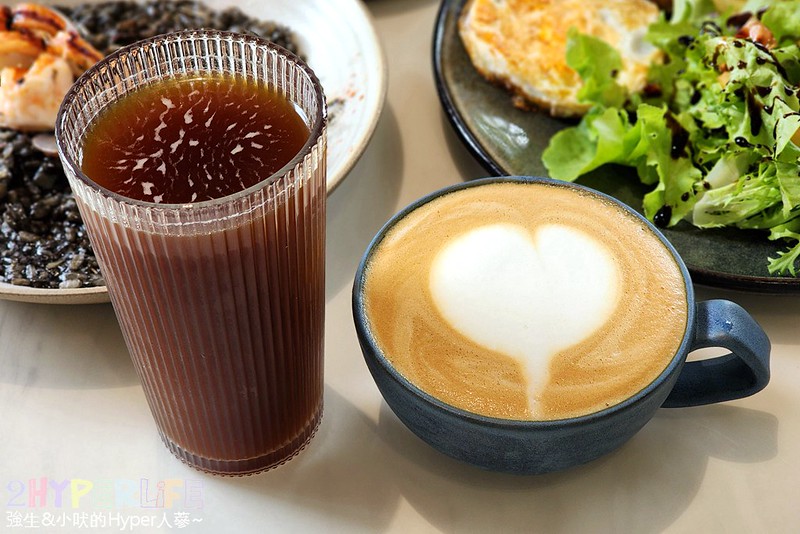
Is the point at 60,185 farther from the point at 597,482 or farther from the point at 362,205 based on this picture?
the point at 597,482

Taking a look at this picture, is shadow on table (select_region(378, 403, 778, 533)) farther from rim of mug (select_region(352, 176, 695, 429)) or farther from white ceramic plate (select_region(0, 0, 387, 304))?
white ceramic plate (select_region(0, 0, 387, 304))

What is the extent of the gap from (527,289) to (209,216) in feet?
1.46

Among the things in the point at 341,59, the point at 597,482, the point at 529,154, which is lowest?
the point at 597,482

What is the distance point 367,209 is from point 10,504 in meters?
0.77

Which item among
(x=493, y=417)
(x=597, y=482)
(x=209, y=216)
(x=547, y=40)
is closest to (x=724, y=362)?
(x=597, y=482)

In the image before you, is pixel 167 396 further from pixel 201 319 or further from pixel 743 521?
pixel 743 521

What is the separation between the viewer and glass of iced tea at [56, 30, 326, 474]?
884 millimetres

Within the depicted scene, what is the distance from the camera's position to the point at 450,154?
1.67 m

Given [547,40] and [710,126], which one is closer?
[710,126]

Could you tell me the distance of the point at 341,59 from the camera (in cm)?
170

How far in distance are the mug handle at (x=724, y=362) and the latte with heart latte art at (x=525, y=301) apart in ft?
0.11

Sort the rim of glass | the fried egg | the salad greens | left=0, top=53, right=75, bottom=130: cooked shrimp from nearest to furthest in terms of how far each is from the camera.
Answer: the rim of glass → the salad greens → left=0, top=53, right=75, bottom=130: cooked shrimp → the fried egg

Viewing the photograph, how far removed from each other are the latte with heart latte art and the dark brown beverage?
9.5 inches

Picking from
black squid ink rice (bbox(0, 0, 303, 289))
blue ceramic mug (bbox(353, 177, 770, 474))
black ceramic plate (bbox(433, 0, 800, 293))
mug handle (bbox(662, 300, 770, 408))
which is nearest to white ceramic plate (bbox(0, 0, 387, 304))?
black squid ink rice (bbox(0, 0, 303, 289))
